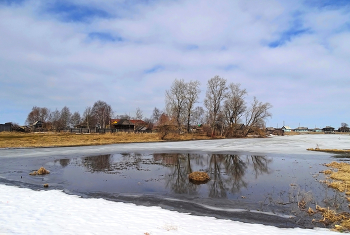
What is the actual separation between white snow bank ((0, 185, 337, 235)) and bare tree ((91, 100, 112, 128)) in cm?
9092

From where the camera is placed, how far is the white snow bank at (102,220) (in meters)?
5.42

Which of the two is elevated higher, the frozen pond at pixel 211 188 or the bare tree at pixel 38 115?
the bare tree at pixel 38 115

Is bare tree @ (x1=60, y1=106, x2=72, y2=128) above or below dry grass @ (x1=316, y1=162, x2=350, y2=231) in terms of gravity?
above

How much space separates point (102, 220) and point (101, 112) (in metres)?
96.8

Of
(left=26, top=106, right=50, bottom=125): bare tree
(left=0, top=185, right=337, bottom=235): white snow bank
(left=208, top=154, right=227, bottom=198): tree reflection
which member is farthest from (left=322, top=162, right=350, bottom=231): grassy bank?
(left=26, top=106, right=50, bottom=125): bare tree

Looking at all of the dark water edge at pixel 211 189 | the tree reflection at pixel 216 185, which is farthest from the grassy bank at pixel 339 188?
the tree reflection at pixel 216 185

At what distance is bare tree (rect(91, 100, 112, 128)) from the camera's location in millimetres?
98363

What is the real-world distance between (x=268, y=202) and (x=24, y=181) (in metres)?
11.0

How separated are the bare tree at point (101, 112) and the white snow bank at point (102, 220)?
298 ft

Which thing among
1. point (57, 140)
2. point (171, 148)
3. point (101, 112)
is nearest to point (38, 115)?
point (101, 112)

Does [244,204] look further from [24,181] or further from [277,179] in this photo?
[24,181]

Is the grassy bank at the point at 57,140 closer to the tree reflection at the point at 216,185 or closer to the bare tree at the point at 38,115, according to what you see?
the tree reflection at the point at 216,185

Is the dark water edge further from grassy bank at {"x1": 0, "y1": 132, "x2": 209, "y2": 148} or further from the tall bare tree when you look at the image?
the tall bare tree

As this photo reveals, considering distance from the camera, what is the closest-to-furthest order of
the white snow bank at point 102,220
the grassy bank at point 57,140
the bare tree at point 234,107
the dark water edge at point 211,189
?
the white snow bank at point 102,220 < the dark water edge at point 211,189 < the grassy bank at point 57,140 < the bare tree at point 234,107
